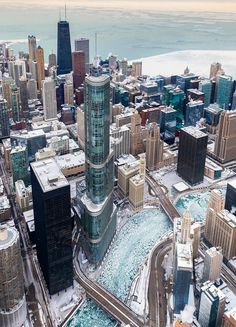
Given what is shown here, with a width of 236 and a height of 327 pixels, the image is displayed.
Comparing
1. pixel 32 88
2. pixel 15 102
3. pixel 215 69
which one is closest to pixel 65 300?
pixel 15 102

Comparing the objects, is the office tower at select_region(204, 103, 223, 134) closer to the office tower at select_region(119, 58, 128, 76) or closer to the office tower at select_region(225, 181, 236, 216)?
the office tower at select_region(225, 181, 236, 216)

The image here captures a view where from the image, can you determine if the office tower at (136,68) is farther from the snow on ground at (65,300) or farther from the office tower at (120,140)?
the snow on ground at (65,300)

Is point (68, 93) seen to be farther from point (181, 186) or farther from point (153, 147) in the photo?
point (181, 186)

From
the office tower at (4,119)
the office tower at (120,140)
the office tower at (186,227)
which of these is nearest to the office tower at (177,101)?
the office tower at (120,140)

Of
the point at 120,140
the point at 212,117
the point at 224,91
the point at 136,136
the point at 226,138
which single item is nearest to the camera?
the point at 120,140

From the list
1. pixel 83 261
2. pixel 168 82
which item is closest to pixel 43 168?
pixel 83 261
